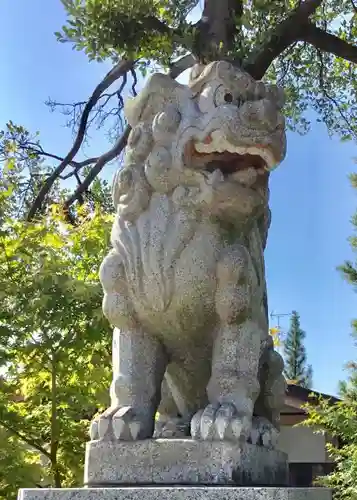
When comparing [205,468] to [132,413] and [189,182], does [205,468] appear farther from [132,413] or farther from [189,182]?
[189,182]

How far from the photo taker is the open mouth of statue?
2.48 m

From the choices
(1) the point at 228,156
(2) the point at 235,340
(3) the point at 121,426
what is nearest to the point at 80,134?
(1) the point at 228,156

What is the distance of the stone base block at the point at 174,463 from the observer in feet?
7.06

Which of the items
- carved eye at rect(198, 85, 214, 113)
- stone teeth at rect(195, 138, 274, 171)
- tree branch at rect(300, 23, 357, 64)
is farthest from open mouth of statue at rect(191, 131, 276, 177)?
tree branch at rect(300, 23, 357, 64)

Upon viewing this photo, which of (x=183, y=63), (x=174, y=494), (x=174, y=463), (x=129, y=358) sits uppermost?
(x=183, y=63)

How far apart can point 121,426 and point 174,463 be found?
233 mm

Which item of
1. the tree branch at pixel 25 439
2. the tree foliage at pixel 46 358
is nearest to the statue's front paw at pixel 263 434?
the tree foliage at pixel 46 358

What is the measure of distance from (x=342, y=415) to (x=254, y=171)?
5745 mm

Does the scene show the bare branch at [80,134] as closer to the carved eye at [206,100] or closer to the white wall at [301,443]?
the carved eye at [206,100]

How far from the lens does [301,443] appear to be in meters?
11.1

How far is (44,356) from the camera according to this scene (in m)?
5.33

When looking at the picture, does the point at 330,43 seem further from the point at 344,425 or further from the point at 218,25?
the point at 344,425

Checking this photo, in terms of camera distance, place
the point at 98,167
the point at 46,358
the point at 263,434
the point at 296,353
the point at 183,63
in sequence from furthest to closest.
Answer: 1. the point at 296,353
2. the point at 98,167
3. the point at 183,63
4. the point at 46,358
5. the point at 263,434

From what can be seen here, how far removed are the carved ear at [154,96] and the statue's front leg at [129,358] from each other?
57 centimetres
